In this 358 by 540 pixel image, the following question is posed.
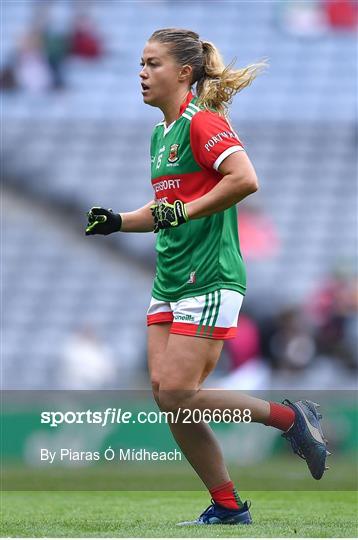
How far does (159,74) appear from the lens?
4711 mm

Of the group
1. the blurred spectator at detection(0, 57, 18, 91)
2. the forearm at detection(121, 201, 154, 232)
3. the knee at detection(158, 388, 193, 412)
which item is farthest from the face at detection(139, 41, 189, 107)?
the blurred spectator at detection(0, 57, 18, 91)

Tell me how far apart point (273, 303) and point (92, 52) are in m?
5.91

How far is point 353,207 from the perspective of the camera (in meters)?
15.9

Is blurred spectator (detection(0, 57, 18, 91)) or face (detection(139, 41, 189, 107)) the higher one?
blurred spectator (detection(0, 57, 18, 91))

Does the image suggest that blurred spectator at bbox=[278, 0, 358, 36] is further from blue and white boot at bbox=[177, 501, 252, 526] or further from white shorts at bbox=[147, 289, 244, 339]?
blue and white boot at bbox=[177, 501, 252, 526]

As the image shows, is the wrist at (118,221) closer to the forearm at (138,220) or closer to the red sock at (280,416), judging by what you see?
the forearm at (138,220)

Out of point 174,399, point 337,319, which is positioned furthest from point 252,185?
point 337,319

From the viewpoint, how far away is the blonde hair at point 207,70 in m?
4.61

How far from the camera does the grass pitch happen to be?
432 centimetres

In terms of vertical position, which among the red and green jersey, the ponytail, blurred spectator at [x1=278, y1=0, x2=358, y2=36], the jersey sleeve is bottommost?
the red and green jersey

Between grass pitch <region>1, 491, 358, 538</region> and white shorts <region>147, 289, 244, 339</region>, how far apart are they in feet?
2.55

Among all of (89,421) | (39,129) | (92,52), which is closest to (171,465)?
(89,421)

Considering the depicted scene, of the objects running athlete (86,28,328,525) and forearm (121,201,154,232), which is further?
forearm (121,201,154,232)

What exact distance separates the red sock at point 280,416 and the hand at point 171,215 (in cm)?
87
